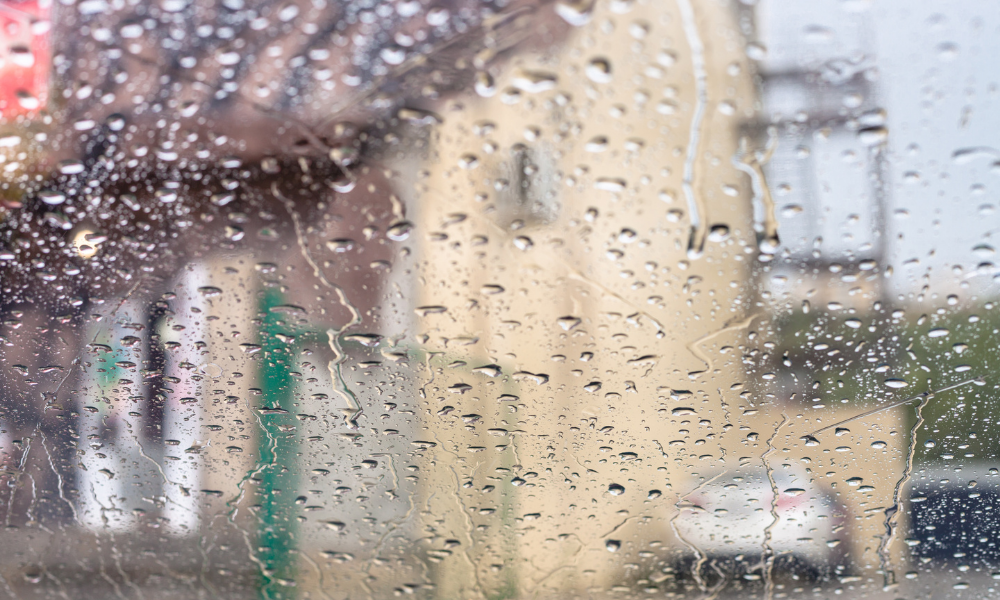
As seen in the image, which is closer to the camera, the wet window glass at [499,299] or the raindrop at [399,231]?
the wet window glass at [499,299]

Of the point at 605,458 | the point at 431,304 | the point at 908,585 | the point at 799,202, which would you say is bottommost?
the point at 908,585

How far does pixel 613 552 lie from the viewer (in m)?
1.39

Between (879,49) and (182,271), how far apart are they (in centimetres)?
115

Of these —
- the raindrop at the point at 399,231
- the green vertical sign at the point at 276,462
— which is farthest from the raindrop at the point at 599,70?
the green vertical sign at the point at 276,462

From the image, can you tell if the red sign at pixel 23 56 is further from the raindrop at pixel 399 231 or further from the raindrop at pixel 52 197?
the raindrop at pixel 399 231

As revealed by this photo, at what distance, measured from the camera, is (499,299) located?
3.38ft

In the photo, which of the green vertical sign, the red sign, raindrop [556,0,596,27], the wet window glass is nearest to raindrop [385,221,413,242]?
the wet window glass

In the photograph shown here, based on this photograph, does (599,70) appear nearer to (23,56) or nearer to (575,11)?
(575,11)

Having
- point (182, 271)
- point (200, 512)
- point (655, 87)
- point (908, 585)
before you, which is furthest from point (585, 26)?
point (908, 585)

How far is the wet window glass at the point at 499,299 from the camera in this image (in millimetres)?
788

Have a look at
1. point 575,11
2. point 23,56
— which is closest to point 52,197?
point 23,56

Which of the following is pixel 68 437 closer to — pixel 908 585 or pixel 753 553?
pixel 753 553

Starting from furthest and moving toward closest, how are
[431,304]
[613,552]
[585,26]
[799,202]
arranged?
1. [613,552]
2. [431,304]
3. [799,202]
4. [585,26]

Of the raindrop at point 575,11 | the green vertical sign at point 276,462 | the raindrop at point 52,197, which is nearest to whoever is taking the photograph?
the raindrop at point 575,11
